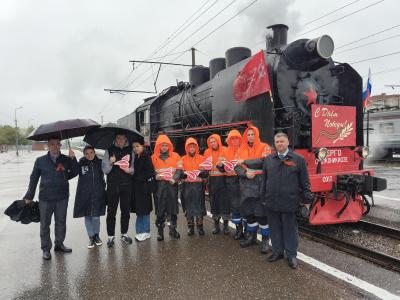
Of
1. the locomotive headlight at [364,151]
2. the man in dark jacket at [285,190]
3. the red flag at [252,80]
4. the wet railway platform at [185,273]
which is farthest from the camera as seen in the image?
the locomotive headlight at [364,151]

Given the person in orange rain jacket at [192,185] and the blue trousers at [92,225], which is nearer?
the blue trousers at [92,225]

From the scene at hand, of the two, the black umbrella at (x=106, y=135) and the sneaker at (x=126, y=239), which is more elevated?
the black umbrella at (x=106, y=135)

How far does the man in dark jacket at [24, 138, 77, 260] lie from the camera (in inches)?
188

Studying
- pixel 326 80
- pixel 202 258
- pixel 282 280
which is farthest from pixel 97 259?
pixel 326 80

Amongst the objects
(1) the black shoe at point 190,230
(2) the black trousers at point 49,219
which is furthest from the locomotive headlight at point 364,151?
(2) the black trousers at point 49,219

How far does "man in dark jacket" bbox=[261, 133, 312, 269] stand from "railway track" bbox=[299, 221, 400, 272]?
1086 mm

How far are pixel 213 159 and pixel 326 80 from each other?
2.69m

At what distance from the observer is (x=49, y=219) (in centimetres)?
483

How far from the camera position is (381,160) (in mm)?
21047

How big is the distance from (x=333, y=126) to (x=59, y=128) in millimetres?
4203

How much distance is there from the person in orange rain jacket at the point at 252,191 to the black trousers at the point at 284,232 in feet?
1.02

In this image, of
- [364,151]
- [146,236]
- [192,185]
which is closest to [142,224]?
[146,236]

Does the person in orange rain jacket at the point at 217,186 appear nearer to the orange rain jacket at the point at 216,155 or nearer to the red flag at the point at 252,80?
the orange rain jacket at the point at 216,155

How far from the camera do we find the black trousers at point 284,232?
13.9 ft
